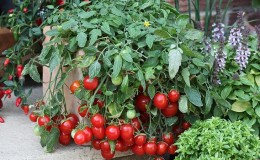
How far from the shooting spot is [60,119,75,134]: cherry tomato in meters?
2.36

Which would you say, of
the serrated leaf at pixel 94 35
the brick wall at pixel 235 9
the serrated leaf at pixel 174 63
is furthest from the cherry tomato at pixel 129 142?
the brick wall at pixel 235 9

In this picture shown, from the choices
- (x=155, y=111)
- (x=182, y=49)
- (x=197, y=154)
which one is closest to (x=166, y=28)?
(x=182, y=49)

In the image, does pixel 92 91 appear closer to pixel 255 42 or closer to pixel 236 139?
pixel 236 139

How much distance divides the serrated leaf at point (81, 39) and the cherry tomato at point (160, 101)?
1.27 feet

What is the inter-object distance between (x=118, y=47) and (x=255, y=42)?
2.58 feet

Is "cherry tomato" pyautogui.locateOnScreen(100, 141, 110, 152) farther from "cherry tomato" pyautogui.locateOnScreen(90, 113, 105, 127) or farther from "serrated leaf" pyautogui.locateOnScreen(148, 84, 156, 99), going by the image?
"serrated leaf" pyautogui.locateOnScreen(148, 84, 156, 99)

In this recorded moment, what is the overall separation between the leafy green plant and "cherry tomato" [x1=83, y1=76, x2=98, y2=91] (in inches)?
17.0

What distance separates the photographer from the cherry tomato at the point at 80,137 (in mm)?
2227

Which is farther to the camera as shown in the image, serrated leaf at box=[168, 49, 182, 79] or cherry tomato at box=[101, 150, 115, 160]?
cherry tomato at box=[101, 150, 115, 160]

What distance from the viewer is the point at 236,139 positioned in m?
2.12

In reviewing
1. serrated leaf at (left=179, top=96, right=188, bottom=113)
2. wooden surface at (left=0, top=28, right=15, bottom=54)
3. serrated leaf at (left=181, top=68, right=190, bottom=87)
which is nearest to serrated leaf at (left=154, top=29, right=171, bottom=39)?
serrated leaf at (left=181, top=68, right=190, bottom=87)

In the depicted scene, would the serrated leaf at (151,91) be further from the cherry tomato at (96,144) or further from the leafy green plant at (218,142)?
the cherry tomato at (96,144)

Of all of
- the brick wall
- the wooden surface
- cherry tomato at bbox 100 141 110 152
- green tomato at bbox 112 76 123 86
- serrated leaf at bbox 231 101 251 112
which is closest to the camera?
green tomato at bbox 112 76 123 86

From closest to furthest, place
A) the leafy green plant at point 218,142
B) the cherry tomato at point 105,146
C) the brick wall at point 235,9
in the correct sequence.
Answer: the leafy green plant at point 218,142 < the cherry tomato at point 105,146 < the brick wall at point 235,9
